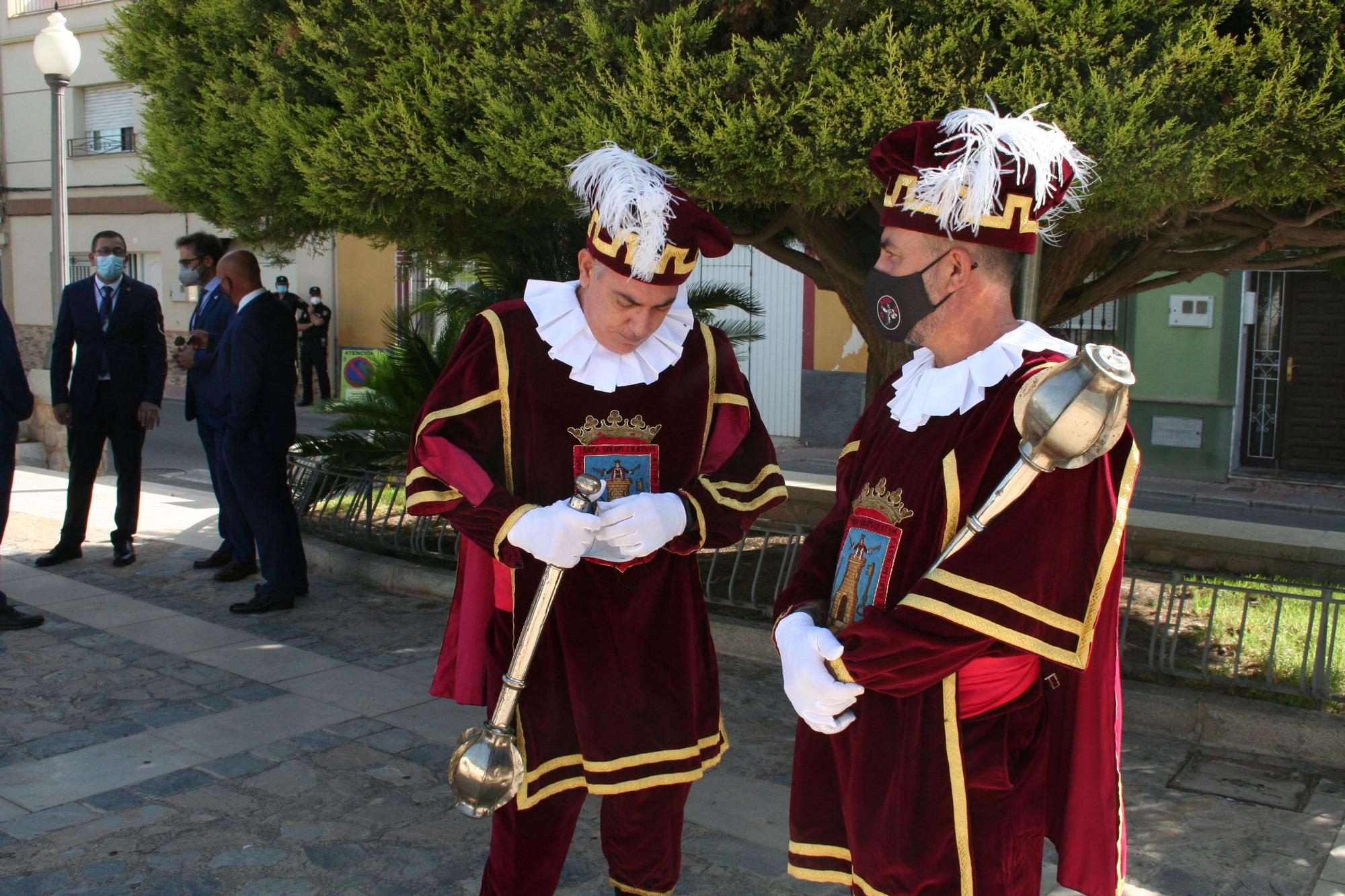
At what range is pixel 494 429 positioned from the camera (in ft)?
8.93

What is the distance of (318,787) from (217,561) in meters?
3.61

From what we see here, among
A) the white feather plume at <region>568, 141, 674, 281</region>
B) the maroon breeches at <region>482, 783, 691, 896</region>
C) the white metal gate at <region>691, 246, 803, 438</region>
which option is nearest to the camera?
the white feather plume at <region>568, 141, 674, 281</region>

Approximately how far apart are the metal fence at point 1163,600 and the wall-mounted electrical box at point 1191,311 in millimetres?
7746

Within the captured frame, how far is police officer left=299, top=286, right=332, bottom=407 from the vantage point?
18828 mm

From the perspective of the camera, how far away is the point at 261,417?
6113 millimetres

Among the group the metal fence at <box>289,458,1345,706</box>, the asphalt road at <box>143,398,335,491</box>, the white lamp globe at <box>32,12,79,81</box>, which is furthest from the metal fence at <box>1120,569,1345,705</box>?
the white lamp globe at <box>32,12,79,81</box>

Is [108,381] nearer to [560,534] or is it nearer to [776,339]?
[560,534]

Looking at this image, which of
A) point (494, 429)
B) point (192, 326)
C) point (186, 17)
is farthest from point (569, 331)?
point (192, 326)

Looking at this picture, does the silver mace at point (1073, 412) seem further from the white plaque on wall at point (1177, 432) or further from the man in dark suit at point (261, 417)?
the white plaque on wall at point (1177, 432)

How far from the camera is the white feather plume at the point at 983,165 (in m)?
1.93

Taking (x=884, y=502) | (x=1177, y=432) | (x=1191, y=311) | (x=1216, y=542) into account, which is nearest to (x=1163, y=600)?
(x=1216, y=542)

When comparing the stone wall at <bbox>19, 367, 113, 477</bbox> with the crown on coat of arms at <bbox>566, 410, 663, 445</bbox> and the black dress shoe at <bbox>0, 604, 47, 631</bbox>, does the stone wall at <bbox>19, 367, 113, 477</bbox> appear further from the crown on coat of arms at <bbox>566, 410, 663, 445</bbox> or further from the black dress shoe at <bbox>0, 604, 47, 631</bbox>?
the crown on coat of arms at <bbox>566, 410, 663, 445</bbox>

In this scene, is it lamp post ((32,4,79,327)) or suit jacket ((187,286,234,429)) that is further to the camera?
lamp post ((32,4,79,327))

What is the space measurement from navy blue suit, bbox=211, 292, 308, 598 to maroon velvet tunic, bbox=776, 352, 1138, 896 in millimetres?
4646
